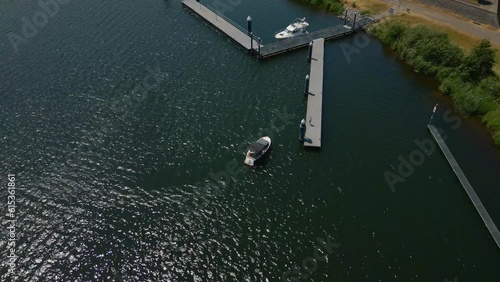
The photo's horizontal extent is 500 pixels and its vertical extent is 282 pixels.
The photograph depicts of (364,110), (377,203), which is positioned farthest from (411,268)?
(364,110)

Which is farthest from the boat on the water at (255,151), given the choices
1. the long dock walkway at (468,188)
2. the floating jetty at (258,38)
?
the floating jetty at (258,38)

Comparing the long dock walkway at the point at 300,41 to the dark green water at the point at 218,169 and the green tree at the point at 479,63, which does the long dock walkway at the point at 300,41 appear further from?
the green tree at the point at 479,63

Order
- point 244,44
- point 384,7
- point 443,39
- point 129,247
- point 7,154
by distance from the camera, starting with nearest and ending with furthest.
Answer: point 129,247, point 7,154, point 443,39, point 244,44, point 384,7

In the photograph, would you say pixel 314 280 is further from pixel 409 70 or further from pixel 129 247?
pixel 409 70

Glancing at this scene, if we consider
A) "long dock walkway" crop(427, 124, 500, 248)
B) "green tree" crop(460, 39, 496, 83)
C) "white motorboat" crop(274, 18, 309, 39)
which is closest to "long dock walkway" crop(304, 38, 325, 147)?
"white motorboat" crop(274, 18, 309, 39)

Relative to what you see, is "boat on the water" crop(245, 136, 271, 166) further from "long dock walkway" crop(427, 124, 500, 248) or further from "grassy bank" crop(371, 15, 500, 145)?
"grassy bank" crop(371, 15, 500, 145)
